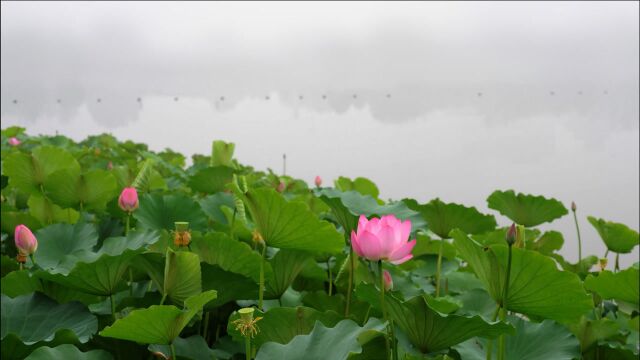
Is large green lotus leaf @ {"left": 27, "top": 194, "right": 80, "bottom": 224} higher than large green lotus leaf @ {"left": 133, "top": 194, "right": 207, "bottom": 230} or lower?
lower

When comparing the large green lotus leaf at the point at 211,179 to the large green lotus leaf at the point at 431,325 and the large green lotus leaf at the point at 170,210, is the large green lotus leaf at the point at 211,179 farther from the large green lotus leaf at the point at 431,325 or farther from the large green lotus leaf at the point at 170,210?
the large green lotus leaf at the point at 431,325

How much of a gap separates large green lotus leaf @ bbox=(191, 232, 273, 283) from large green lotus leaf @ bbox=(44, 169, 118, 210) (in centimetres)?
59

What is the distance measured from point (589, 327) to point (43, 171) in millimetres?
1444

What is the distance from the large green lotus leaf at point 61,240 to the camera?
133 centimetres

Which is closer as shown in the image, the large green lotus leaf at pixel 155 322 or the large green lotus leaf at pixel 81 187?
the large green lotus leaf at pixel 155 322

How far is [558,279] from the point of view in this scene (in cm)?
88

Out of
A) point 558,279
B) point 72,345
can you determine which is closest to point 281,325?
point 72,345

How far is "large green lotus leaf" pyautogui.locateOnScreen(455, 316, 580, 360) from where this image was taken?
0.95 meters

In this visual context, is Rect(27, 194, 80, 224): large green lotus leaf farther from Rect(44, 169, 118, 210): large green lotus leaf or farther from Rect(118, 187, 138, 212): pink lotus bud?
Rect(118, 187, 138, 212): pink lotus bud

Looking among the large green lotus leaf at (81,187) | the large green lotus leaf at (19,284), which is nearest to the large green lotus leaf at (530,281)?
the large green lotus leaf at (19,284)

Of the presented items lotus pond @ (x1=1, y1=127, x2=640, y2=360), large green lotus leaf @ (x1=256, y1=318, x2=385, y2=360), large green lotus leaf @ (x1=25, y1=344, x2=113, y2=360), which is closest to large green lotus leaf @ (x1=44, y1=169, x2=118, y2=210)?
lotus pond @ (x1=1, y1=127, x2=640, y2=360)

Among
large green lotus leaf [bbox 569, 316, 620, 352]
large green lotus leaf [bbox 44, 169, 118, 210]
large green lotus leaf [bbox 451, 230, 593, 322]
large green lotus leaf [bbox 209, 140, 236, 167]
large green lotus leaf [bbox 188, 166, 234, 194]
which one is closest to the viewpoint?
large green lotus leaf [bbox 451, 230, 593, 322]

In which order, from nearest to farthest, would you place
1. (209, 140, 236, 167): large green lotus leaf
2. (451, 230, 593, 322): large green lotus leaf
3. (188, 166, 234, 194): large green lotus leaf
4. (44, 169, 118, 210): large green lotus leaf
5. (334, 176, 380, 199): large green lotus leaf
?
(451, 230, 593, 322): large green lotus leaf, (44, 169, 118, 210): large green lotus leaf, (334, 176, 380, 199): large green lotus leaf, (188, 166, 234, 194): large green lotus leaf, (209, 140, 236, 167): large green lotus leaf

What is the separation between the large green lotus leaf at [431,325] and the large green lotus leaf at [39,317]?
513 millimetres
